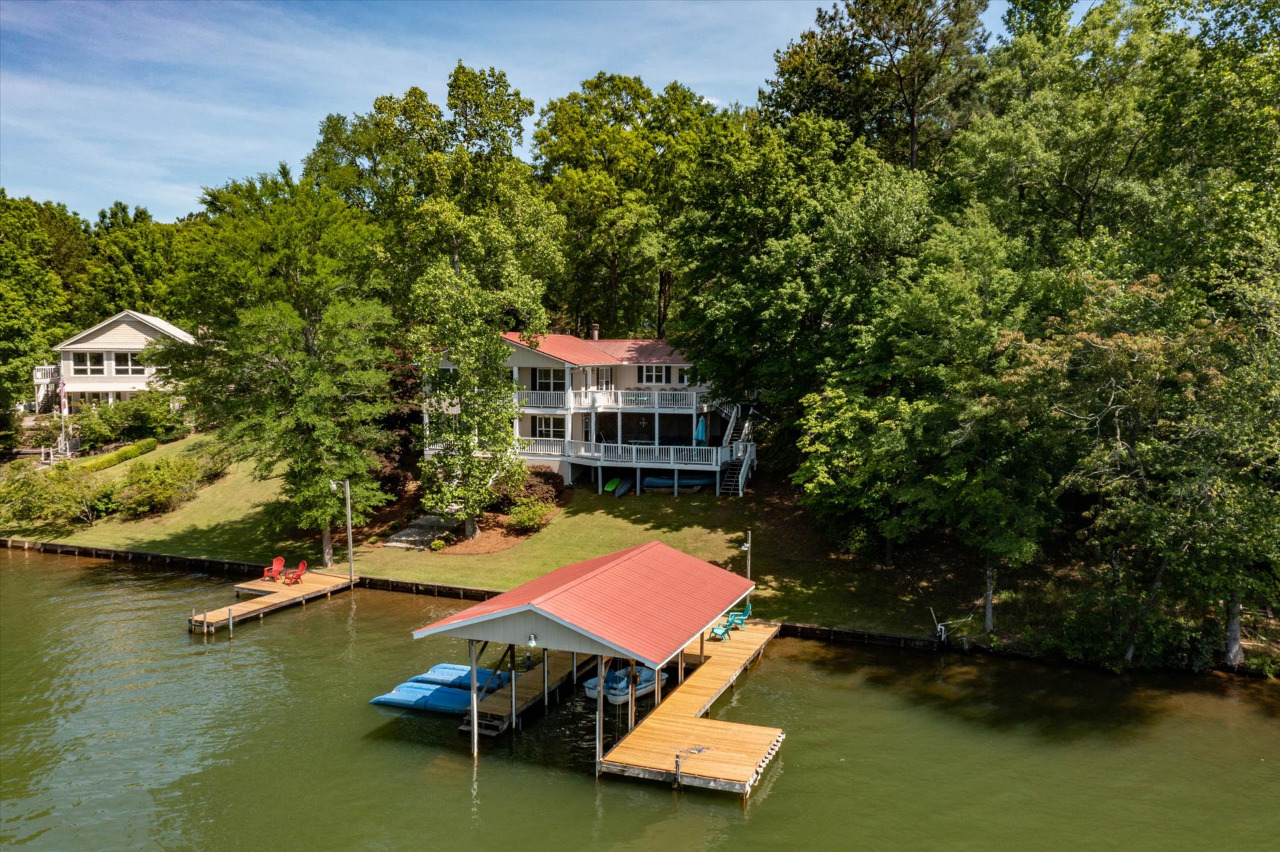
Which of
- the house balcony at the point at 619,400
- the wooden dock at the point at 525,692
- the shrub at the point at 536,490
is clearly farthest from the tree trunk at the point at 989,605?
the shrub at the point at 536,490

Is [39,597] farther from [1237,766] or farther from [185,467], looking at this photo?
[1237,766]

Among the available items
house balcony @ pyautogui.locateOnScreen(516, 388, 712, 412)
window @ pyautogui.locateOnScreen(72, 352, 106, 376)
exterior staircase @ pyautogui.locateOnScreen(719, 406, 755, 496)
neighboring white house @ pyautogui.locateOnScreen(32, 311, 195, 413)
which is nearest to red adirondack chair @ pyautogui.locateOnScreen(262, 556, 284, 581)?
house balcony @ pyautogui.locateOnScreen(516, 388, 712, 412)

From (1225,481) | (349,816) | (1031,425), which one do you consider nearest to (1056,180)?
(1031,425)

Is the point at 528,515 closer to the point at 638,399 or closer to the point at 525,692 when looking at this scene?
the point at 638,399

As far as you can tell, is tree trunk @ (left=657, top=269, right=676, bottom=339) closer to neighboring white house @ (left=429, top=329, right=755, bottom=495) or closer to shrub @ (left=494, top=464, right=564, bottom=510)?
neighboring white house @ (left=429, top=329, right=755, bottom=495)

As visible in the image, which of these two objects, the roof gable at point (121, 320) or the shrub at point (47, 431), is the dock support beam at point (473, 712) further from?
the shrub at point (47, 431)

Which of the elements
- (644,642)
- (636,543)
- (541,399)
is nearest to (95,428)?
(541,399)
